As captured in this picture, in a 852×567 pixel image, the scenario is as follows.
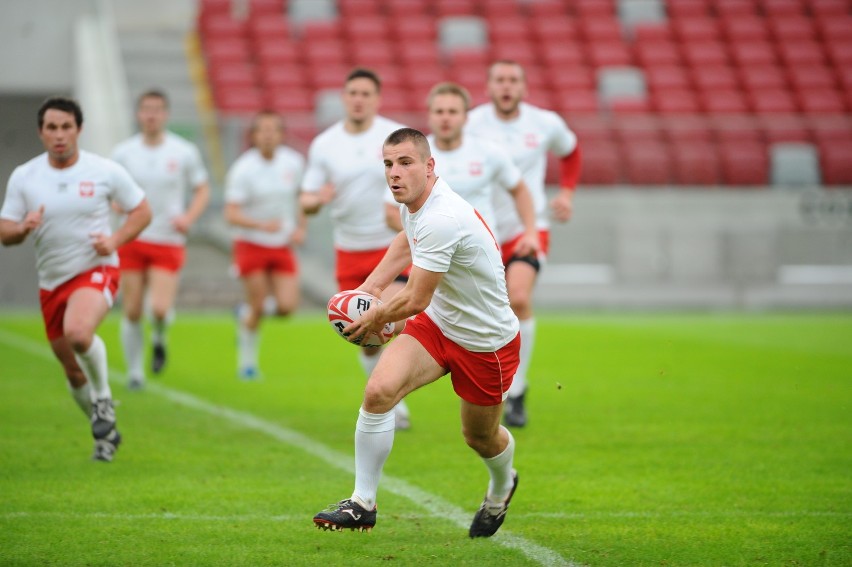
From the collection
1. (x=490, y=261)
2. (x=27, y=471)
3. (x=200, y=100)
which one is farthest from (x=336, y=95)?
(x=490, y=261)

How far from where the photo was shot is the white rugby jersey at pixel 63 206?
26.5 feet

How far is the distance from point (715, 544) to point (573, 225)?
642 inches

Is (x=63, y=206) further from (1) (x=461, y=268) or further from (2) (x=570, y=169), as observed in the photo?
(2) (x=570, y=169)

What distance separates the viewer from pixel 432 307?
608 centimetres

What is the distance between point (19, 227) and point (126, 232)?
2.40 ft

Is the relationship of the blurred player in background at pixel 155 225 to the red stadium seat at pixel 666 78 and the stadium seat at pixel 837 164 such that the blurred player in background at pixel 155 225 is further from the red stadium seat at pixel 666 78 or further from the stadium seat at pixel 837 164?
the red stadium seat at pixel 666 78

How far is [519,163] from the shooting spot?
33.1 feet

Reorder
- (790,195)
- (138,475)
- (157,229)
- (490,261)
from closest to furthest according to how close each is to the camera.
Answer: (490,261)
(138,475)
(157,229)
(790,195)

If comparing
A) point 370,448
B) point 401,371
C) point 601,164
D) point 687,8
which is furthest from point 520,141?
point 687,8

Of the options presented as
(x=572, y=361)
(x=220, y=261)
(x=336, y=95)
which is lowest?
(x=572, y=361)

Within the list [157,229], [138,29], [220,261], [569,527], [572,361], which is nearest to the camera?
[569,527]

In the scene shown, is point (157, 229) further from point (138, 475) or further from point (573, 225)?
point (573, 225)

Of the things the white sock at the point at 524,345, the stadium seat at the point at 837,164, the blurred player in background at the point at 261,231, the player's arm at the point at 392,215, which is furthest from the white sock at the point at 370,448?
the stadium seat at the point at 837,164

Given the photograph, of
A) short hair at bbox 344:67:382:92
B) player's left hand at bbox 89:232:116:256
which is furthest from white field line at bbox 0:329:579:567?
short hair at bbox 344:67:382:92
